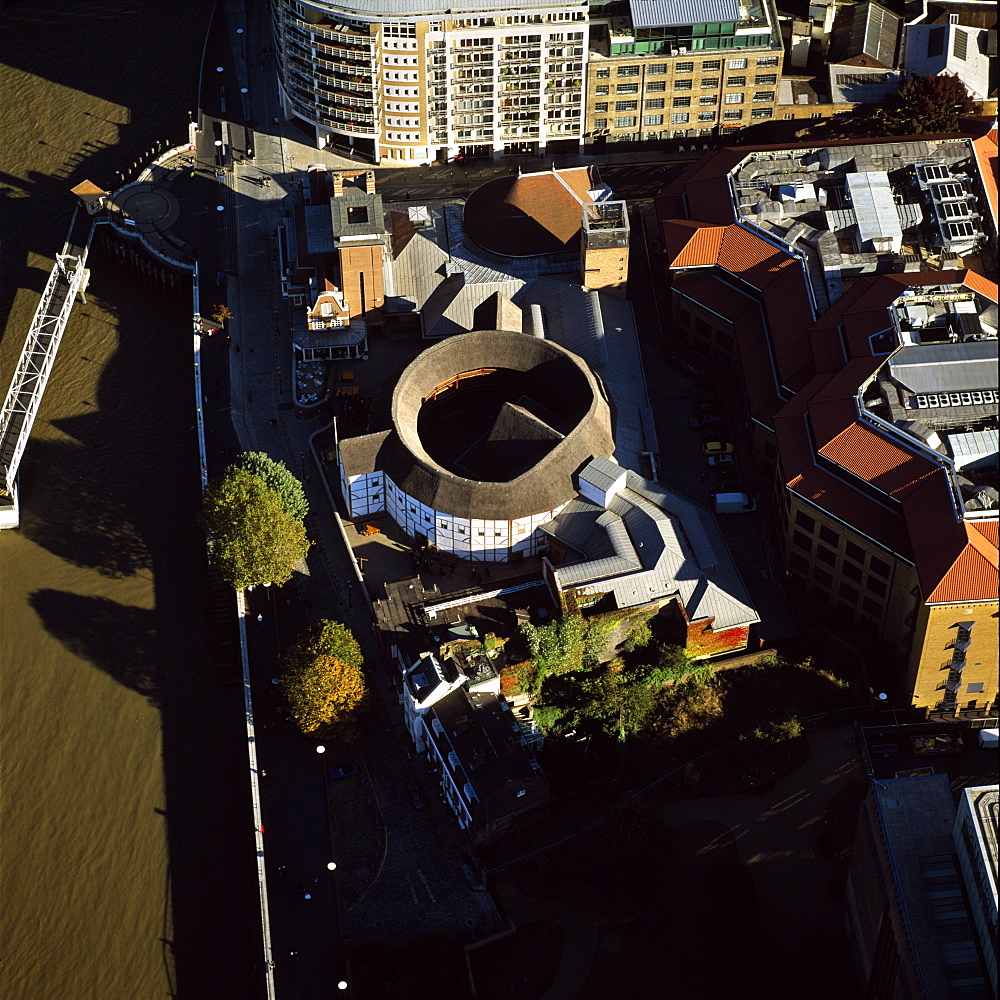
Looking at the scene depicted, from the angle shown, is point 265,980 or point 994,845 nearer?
point 994,845

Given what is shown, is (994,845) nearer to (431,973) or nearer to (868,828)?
(868,828)

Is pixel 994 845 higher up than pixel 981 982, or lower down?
higher up

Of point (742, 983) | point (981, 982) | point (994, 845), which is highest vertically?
point (994, 845)

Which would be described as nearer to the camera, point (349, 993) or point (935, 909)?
point (935, 909)

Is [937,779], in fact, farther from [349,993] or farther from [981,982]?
[349,993]

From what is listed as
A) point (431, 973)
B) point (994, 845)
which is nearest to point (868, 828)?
point (994, 845)

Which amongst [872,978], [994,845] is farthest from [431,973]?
[994,845]

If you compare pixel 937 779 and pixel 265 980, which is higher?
pixel 937 779

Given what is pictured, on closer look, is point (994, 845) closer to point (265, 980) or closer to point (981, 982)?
point (981, 982)
